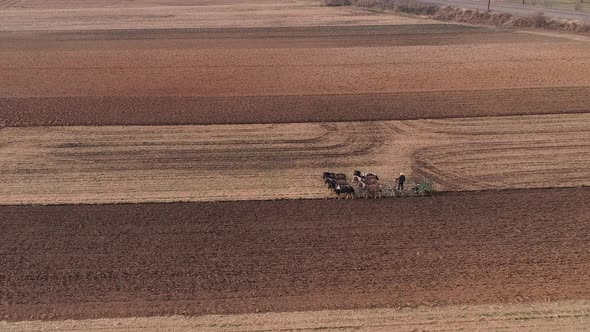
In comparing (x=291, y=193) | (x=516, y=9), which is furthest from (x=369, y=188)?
(x=516, y=9)

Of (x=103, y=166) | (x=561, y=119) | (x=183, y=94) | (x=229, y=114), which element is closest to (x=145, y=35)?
(x=183, y=94)

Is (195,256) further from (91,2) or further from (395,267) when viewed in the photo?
(91,2)

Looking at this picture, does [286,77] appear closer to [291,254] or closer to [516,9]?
[291,254]

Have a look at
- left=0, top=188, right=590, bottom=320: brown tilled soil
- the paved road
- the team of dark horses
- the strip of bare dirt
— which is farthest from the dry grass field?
the paved road

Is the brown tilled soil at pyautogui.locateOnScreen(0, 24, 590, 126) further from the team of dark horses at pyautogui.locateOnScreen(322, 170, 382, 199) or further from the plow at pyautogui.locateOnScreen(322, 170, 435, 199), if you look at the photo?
the plow at pyautogui.locateOnScreen(322, 170, 435, 199)

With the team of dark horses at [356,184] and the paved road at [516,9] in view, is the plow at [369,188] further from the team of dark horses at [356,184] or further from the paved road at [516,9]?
the paved road at [516,9]
